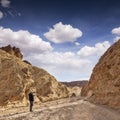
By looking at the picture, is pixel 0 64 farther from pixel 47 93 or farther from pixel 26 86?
pixel 47 93

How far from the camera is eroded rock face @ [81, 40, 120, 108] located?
30.0 meters

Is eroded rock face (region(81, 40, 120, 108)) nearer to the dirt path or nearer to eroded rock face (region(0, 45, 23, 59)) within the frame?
the dirt path

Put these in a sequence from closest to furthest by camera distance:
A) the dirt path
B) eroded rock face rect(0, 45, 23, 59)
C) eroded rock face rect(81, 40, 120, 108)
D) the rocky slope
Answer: the dirt path, eroded rock face rect(81, 40, 120, 108), the rocky slope, eroded rock face rect(0, 45, 23, 59)

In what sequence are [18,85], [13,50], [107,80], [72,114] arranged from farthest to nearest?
[13,50]
[18,85]
[107,80]
[72,114]

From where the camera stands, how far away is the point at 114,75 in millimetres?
31078

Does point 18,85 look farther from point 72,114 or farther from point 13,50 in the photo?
point 13,50

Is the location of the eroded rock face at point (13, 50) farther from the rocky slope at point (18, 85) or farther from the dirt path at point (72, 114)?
the dirt path at point (72, 114)

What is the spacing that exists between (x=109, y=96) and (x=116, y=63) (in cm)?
356

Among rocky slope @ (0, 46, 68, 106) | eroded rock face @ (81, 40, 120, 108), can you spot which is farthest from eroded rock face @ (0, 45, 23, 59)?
eroded rock face @ (81, 40, 120, 108)

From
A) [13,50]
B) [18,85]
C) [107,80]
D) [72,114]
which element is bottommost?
[72,114]

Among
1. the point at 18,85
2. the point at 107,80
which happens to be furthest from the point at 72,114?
the point at 18,85

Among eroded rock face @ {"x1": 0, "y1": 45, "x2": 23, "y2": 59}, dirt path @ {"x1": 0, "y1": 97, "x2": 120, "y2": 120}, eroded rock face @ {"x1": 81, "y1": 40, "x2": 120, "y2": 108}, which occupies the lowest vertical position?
dirt path @ {"x1": 0, "y1": 97, "x2": 120, "y2": 120}

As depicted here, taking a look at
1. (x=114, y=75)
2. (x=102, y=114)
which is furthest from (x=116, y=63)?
(x=102, y=114)

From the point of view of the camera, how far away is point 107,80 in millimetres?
32031
